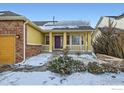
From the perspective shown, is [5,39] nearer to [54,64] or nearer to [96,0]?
[54,64]

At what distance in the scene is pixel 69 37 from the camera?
81.4 ft

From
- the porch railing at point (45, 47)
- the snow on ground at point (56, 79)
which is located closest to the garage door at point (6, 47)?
the snow on ground at point (56, 79)

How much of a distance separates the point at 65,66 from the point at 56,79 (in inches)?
67.3

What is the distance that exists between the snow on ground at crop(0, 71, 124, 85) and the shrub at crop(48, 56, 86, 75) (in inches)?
16.0

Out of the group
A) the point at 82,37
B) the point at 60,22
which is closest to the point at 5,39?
the point at 82,37

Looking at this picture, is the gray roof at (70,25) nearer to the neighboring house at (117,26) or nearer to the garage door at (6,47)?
the neighboring house at (117,26)

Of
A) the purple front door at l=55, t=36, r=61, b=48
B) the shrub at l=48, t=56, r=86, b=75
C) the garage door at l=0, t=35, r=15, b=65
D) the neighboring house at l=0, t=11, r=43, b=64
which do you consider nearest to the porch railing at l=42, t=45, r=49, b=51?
the purple front door at l=55, t=36, r=61, b=48

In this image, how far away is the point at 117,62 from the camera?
14.0 m

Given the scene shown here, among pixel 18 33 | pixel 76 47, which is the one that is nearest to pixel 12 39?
pixel 18 33

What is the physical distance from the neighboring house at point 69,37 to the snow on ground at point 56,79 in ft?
40.2

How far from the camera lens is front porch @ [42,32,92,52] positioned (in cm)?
2375

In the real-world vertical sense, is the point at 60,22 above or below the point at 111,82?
above

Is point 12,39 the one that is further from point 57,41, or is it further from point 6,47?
point 57,41
